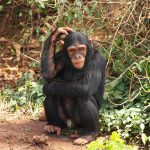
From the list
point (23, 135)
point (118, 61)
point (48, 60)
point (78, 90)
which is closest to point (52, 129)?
point (23, 135)

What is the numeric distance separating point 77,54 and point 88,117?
0.82 m

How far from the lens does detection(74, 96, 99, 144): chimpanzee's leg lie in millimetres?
6289

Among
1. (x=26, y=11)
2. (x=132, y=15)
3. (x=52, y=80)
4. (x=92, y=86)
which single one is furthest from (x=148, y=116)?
(x=26, y=11)

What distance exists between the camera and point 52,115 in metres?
6.63

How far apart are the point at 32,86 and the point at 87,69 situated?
1.85m

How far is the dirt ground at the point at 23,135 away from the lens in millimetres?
6105

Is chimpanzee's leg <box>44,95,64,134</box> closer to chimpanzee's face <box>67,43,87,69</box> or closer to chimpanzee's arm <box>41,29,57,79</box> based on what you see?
chimpanzee's arm <box>41,29,57,79</box>

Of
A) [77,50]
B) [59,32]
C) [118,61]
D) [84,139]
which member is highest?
[59,32]

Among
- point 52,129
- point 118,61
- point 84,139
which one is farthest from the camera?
point 118,61

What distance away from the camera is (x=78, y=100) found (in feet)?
20.9

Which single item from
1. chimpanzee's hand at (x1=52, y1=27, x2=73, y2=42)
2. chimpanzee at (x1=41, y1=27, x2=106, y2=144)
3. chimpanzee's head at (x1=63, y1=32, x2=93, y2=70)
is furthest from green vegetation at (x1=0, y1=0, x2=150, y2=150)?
chimpanzee's hand at (x1=52, y1=27, x2=73, y2=42)

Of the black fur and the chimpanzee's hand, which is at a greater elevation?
the chimpanzee's hand

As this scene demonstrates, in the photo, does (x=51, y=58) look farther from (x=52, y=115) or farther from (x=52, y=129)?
(x=52, y=129)

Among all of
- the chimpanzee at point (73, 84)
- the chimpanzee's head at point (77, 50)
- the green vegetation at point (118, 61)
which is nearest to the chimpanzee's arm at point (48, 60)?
the chimpanzee at point (73, 84)
